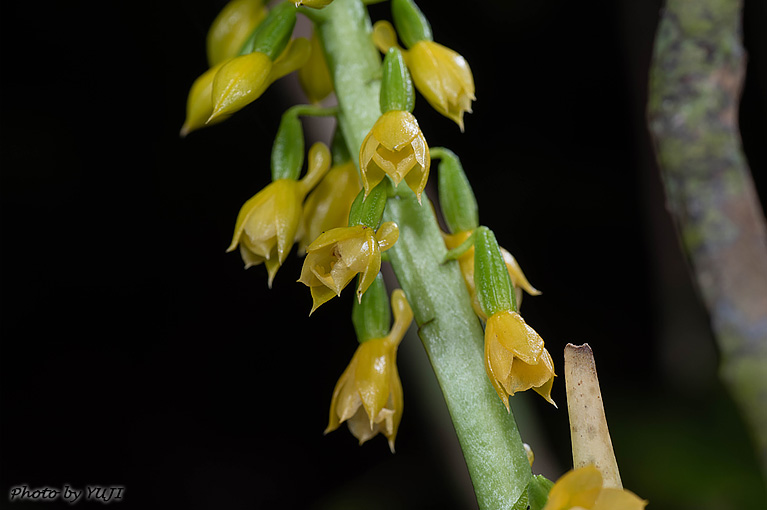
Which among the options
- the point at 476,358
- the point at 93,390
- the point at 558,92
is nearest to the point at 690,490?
the point at 558,92

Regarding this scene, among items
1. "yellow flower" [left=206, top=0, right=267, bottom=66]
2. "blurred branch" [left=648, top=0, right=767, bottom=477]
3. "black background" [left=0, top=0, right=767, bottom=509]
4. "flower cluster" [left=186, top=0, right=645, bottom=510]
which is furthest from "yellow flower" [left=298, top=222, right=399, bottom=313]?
"black background" [left=0, top=0, right=767, bottom=509]

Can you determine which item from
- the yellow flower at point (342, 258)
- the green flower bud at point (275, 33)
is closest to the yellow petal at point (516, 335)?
the yellow flower at point (342, 258)

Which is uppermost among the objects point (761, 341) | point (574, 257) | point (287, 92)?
point (287, 92)

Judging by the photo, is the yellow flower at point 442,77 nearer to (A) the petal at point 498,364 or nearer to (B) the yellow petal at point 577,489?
(A) the petal at point 498,364

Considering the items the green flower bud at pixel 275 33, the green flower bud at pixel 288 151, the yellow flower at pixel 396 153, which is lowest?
the yellow flower at pixel 396 153

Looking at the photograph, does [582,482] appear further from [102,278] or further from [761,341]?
[102,278]

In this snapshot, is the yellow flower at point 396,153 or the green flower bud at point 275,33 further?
the green flower bud at point 275,33

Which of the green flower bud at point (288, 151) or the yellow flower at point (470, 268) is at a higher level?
the green flower bud at point (288, 151)

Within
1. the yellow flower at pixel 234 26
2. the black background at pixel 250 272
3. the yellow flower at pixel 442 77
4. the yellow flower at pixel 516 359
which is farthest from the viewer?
the black background at pixel 250 272
